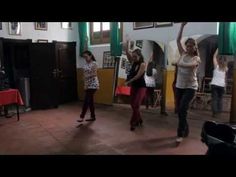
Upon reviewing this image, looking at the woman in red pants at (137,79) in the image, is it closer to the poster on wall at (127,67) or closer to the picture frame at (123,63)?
the poster on wall at (127,67)

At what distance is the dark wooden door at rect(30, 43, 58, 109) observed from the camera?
23.7 ft

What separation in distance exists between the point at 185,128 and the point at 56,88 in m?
4.25

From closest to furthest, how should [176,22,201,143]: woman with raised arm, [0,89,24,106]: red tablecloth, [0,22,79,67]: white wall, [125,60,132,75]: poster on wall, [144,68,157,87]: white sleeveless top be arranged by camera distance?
[176,22,201,143]: woman with raised arm
[0,89,24,106]: red tablecloth
[144,68,157,87]: white sleeveless top
[125,60,132,75]: poster on wall
[0,22,79,67]: white wall

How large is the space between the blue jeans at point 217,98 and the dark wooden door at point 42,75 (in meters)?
3.81

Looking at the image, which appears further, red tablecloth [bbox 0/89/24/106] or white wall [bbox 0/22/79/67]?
white wall [bbox 0/22/79/67]

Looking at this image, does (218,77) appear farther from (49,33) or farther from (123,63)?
(49,33)

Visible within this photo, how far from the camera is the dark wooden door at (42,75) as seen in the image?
723cm

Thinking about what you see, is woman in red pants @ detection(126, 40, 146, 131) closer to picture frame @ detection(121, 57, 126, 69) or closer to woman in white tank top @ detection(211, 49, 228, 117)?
woman in white tank top @ detection(211, 49, 228, 117)

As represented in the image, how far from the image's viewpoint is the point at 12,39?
7176 mm

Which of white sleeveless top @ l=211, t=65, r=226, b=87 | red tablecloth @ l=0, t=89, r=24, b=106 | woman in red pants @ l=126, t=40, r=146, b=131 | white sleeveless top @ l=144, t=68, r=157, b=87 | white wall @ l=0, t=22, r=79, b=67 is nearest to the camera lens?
woman in red pants @ l=126, t=40, r=146, b=131

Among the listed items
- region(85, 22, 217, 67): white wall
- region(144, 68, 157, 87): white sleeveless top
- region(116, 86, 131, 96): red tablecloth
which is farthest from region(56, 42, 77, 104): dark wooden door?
region(144, 68, 157, 87): white sleeveless top

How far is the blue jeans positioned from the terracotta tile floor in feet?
0.66
